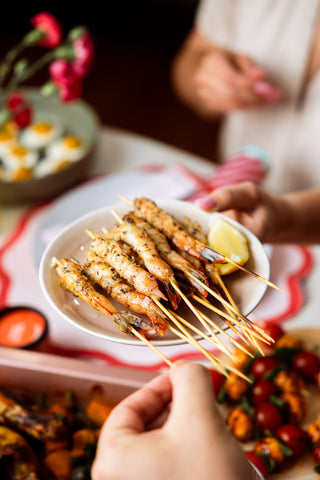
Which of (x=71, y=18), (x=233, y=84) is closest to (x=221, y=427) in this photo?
(x=233, y=84)

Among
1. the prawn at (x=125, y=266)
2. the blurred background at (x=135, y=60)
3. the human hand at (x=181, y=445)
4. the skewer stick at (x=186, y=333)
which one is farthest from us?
the blurred background at (x=135, y=60)

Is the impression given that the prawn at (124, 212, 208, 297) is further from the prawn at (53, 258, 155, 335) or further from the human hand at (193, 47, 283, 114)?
the human hand at (193, 47, 283, 114)

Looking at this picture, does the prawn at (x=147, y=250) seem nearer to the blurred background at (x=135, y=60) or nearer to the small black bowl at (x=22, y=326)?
the small black bowl at (x=22, y=326)

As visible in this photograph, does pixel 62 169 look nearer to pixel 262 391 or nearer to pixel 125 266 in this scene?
pixel 125 266

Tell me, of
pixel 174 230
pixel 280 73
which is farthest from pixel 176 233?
pixel 280 73

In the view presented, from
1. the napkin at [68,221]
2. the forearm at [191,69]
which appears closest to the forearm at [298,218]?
the napkin at [68,221]

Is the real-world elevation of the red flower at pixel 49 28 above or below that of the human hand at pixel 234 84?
above

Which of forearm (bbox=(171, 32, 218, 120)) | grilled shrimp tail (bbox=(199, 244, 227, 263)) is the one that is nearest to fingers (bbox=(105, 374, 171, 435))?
grilled shrimp tail (bbox=(199, 244, 227, 263))
